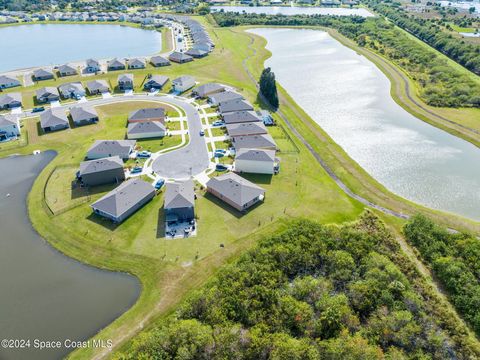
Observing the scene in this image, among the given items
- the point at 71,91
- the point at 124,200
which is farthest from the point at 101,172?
the point at 71,91

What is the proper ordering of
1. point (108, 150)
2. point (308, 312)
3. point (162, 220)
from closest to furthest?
point (308, 312)
point (162, 220)
point (108, 150)

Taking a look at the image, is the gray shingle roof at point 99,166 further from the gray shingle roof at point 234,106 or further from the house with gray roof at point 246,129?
the gray shingle roof at point 234,106

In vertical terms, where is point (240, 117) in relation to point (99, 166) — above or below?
above

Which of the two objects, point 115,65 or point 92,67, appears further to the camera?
point 115,65

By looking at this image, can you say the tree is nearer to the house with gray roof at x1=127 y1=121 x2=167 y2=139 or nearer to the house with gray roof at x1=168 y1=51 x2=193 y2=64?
the house with gray roof at x1=127 y1=121 x2=167 y2=139

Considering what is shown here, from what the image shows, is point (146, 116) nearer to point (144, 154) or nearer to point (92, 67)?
point (144, 154)

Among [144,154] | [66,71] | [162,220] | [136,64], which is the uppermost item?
[136,64]

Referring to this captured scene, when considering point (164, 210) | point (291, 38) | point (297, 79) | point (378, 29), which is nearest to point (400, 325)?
point (164, 210)
